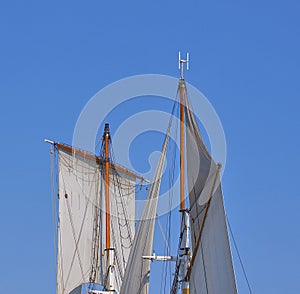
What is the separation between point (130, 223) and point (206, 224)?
105 feet

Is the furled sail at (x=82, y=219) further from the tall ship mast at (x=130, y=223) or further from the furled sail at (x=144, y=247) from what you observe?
the furled sail at (x=144, y=247)

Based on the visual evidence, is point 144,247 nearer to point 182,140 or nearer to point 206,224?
point 206,224

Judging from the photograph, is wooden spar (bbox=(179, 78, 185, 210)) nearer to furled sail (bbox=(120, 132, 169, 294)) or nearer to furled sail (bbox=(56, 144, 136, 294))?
furled sail (bbox=(120, 132, 169, 294))

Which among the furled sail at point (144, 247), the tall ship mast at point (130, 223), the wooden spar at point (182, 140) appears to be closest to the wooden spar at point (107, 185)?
the tall ship mast at point (130, 223)

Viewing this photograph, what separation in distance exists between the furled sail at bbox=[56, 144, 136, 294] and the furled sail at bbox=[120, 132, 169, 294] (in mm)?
24939

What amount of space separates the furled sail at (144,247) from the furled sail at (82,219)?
81.8 feet

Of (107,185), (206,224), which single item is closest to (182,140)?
(206,224)

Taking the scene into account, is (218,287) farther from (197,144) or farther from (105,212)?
(105,212)

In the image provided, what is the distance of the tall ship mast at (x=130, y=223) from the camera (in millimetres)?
44812

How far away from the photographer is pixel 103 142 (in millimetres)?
71875

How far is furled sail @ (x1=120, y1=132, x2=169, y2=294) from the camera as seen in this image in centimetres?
4747

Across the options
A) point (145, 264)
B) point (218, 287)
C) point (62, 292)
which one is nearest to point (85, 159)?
point (62, 292)

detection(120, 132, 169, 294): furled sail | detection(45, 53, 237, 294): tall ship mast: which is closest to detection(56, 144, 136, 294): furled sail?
detection(45, 53, 237, 294): tall ship mast

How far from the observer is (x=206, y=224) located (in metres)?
45.2
